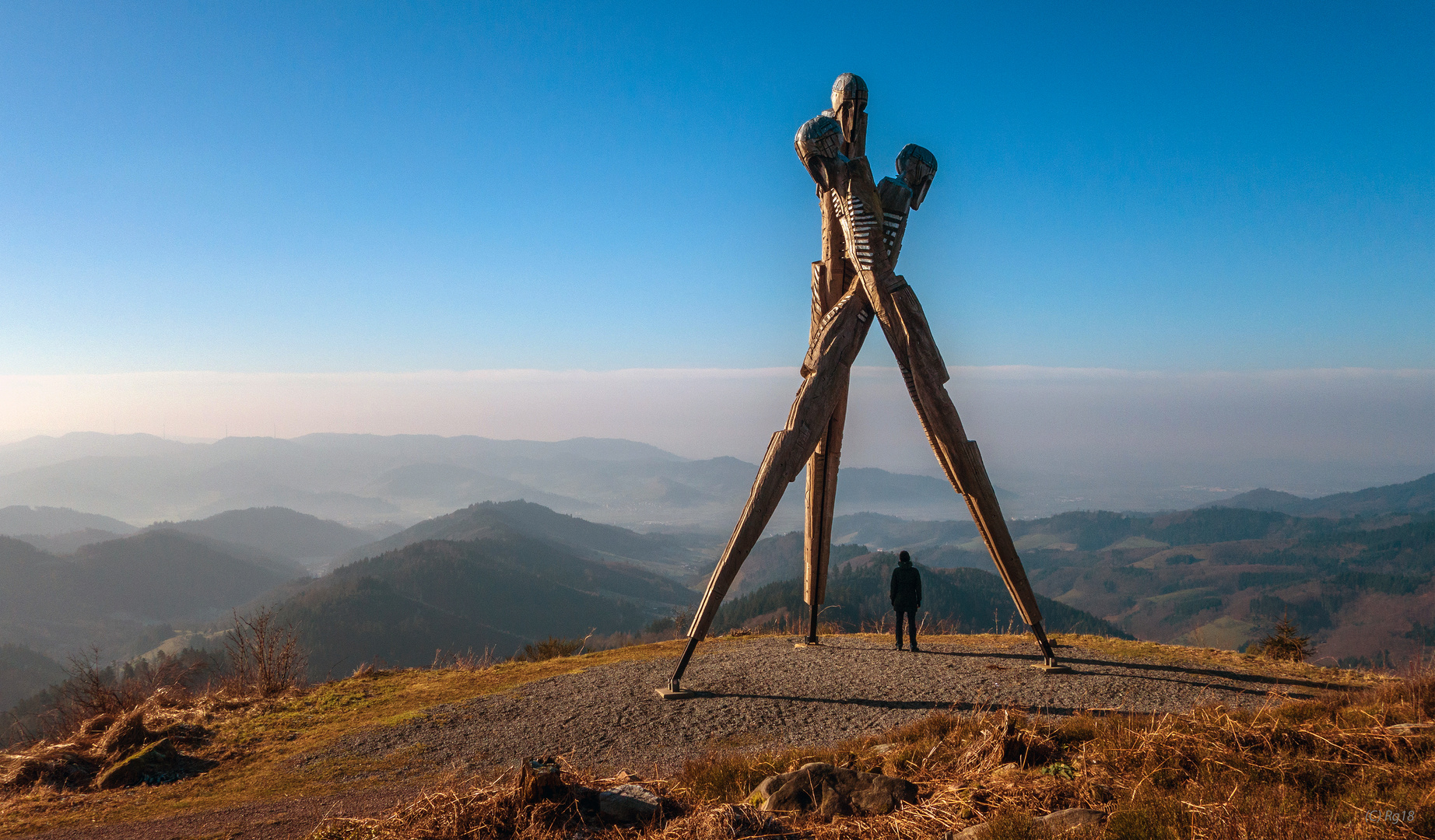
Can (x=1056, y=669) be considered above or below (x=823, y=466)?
below

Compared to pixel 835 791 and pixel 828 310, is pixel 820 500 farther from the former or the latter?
pixel 835 791

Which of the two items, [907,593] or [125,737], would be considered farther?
[907,593]

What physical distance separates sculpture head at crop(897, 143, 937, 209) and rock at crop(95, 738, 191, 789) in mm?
13652

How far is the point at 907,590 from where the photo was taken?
13.7m

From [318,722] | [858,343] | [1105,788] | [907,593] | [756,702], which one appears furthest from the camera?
[907,593]

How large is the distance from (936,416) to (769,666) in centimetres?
550

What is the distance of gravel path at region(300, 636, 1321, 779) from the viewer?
913 cm

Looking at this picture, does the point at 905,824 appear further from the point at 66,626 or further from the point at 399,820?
the point at 66,626

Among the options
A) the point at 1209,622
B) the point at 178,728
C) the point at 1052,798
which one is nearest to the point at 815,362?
the point at 1052,798

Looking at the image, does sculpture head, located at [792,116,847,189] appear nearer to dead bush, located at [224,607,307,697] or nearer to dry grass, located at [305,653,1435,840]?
dry grass, located at [305,653,1435,840]

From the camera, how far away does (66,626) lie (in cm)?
19738

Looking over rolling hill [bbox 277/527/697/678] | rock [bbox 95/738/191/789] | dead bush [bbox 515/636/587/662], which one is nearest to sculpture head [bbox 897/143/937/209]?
dead bush [bbox 515/636/587/662]

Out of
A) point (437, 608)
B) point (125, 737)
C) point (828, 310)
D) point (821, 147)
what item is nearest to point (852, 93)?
point (821, 147)

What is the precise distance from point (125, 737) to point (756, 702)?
8.73 metres
